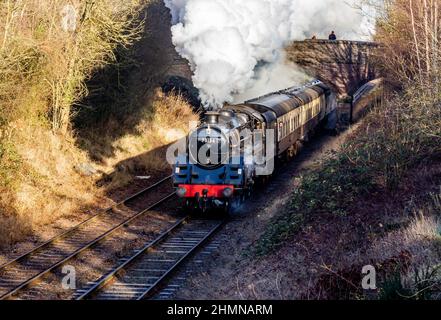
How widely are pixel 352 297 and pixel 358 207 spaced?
14.4 ft

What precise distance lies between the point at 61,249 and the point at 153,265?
100 inches

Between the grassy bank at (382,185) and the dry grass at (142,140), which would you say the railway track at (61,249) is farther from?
the grassy bank at (382,185)

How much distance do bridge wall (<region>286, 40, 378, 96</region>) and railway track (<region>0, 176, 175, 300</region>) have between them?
23410 millimetres

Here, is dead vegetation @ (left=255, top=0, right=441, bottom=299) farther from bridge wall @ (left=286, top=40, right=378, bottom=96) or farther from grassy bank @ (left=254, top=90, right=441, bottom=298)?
bridge wall @ (left=286, top=40, right=378, bottom=96)

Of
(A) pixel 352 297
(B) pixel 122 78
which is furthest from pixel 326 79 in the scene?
(A) pixel 352 297

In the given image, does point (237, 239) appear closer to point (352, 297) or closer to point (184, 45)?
point (352, 297)

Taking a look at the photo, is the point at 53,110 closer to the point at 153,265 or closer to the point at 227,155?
the point at 227,155

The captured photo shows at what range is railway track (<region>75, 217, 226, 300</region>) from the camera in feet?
36.4

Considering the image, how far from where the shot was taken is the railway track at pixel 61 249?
1191 cm

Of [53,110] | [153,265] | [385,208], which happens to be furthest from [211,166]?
[53,110]

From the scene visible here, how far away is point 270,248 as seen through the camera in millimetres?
12719

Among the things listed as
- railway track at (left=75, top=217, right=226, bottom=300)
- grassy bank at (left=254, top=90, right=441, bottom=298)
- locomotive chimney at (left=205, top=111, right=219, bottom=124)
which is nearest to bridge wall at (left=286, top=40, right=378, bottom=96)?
locomotive chimney at (left=205, top=111, right=219, bottom=124)

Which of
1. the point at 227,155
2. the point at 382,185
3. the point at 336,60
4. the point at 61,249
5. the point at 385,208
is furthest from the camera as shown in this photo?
the point at 336,60

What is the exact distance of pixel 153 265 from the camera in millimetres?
12859
